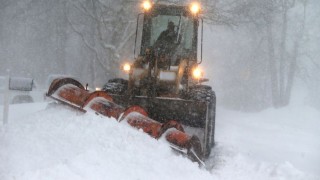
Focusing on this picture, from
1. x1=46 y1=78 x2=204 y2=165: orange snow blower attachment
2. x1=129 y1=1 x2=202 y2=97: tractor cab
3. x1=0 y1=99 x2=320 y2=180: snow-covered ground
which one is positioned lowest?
x1=0 y1=99 x2=320 y2=180: snow-covered ground

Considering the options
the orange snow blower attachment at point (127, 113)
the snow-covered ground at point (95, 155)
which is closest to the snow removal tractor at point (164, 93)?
the orange snow blower attachment at point (127, 113)

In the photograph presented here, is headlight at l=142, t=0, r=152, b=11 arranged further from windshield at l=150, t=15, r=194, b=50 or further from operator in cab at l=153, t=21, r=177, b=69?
operator in cab at l=153, t=21, r=177, b=69

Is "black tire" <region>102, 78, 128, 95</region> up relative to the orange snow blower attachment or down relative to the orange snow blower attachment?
up

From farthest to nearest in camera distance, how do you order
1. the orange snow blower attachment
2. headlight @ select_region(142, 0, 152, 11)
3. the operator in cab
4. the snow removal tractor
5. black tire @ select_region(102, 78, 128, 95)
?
headlight @ select_region(142, 0, 152, 11) < the operator in cab < black tire @ select_region(102, 78, 128, 95) < the snow removal tractor < the orange snow blower attachment

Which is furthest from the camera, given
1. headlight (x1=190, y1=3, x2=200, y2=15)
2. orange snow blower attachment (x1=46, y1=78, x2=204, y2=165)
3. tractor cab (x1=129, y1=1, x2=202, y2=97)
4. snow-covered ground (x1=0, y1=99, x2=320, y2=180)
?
headlight (x1=190, y1=3, x2=200, y2=15)

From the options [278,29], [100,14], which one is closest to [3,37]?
[100,14]

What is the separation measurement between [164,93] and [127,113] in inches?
65.5

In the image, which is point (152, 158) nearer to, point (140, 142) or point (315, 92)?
point (140, 142)

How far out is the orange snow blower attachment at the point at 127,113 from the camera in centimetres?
581

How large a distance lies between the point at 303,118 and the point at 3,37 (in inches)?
796

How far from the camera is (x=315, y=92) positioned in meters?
46.9

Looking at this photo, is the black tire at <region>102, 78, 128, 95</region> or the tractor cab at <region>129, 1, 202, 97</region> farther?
the black tire at <region>102, 78, 128, 95</region>

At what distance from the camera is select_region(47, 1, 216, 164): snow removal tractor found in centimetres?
618

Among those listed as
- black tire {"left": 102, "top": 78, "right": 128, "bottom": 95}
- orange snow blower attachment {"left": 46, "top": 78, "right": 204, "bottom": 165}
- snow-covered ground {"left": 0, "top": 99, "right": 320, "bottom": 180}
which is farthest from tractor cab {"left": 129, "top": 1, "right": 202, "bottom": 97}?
snow-covered ground {"left": 0, "top": 99, "right": 320, "bottom": 180}
